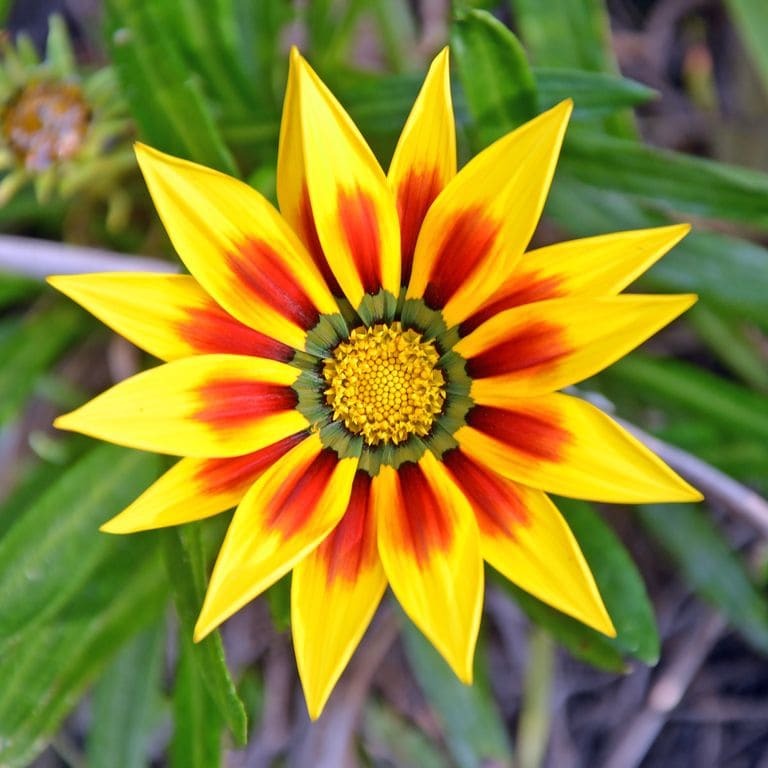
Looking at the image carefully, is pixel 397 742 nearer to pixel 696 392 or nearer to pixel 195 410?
pixel 696 392

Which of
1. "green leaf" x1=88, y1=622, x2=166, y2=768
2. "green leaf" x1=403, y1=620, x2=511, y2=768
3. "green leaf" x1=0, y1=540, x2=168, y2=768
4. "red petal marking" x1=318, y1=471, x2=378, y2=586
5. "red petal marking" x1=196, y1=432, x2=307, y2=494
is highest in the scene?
"red petal marking" x1=196, y1=432, x2=307, y2=494

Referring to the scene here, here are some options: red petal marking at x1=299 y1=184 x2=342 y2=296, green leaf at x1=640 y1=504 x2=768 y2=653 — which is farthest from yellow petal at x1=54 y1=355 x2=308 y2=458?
green leaf at x1=640 y1=504 x2=768 y2=653

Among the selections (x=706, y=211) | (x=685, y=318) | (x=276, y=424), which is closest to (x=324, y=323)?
(x=276, y=424)

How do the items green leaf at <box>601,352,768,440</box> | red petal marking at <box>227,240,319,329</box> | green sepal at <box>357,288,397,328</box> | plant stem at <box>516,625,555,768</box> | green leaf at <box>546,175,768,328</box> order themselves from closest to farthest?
red petal marking at <box>227,240,319,329</box>, green sepal at <box>357,288,397,328</box>, green leaf at <box>546,175,768,328</box>, green leaf at <box>601,352,768,440</box>, plant stem at <box>516,625,555,768</box>

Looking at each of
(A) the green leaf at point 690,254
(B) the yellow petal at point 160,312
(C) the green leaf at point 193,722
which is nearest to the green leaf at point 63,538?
(C) the green leaf at point 193,722

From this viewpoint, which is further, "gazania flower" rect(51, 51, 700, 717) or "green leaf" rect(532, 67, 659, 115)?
"green leaf" rect(532, 67, 659, 115)

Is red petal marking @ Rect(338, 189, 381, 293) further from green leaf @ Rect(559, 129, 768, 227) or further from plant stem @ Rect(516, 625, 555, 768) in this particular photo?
plant stem @ Rect(516, 625, 555, 768)

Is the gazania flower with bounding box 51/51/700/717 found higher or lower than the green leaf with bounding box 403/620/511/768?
higher

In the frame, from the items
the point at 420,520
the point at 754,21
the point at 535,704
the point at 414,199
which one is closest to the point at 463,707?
the point at 535,704

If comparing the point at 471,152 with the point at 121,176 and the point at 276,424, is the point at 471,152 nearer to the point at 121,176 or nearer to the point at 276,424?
the point at 276,424
